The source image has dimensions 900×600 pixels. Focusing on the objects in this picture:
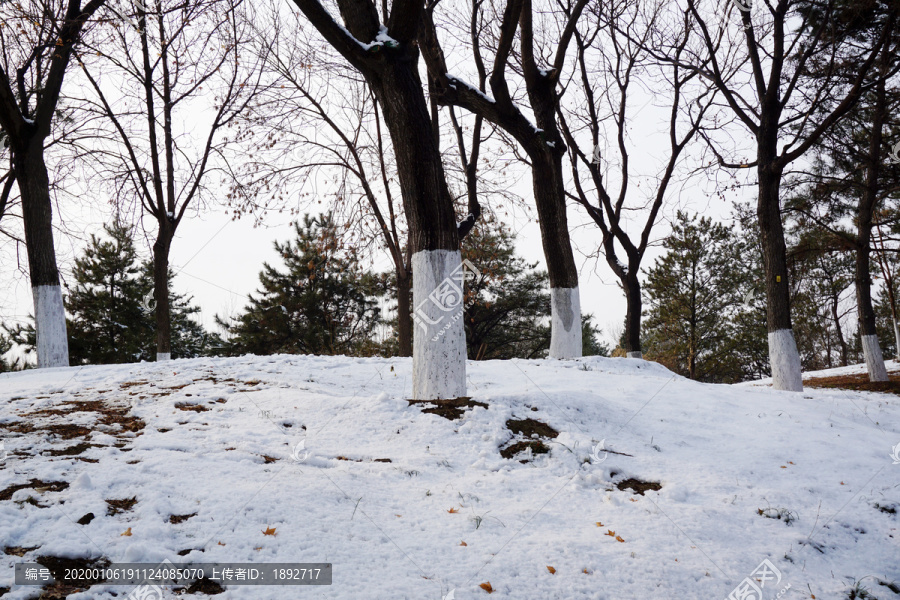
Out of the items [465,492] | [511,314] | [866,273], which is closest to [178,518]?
[465,492]

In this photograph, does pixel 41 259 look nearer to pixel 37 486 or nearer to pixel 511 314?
pixel 37 486

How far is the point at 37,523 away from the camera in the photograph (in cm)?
249

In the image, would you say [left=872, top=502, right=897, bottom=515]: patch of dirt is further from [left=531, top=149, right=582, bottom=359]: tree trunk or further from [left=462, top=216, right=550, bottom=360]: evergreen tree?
[left=462, top=216, right=550, bottom=360]: evergreen tree

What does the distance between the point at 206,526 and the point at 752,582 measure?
2.75 m

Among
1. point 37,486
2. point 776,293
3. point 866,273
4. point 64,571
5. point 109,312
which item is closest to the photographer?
A: point 64,571

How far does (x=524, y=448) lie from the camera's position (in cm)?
412

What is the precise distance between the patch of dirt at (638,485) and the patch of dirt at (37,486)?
349 centimetres

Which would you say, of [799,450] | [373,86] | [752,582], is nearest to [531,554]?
[752,582]

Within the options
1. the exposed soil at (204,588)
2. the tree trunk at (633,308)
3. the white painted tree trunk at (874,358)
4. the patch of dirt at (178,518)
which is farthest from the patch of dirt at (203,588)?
the white painted tree trunk at (874,358)

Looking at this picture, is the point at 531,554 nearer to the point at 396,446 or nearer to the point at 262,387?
the point at 396,446

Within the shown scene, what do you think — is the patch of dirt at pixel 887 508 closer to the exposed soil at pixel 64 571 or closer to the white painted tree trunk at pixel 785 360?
the exposed soil at pixel 64 571

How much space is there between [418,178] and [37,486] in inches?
148

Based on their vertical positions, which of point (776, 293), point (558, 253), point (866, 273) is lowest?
point (776, 293)

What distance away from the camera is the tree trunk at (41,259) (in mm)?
8141
